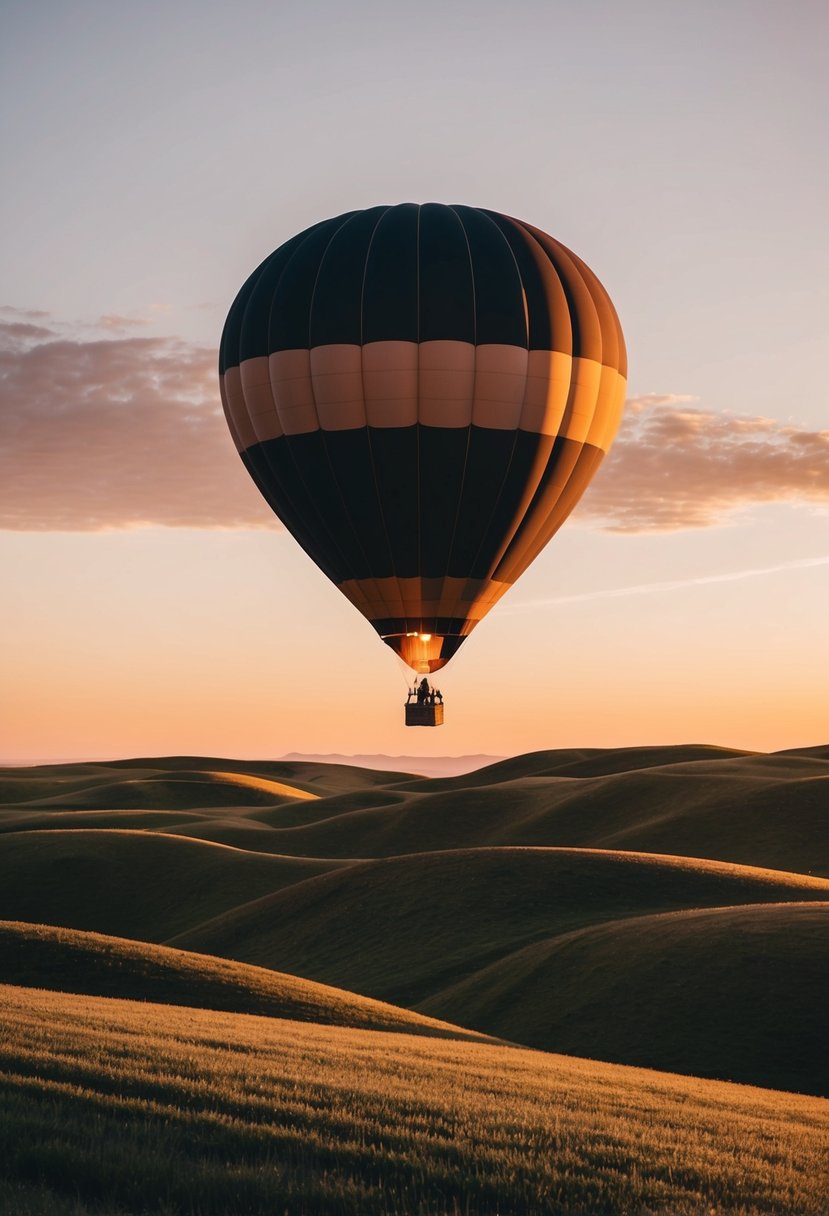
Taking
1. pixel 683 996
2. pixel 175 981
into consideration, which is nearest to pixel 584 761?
pixel 683 996

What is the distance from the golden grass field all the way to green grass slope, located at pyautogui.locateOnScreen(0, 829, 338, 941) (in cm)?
25

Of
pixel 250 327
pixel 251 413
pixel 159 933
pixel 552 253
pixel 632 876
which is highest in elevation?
pixel 552 253

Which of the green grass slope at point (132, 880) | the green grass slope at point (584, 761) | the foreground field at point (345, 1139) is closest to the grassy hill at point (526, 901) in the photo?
the green grass slope at point (132, 880)

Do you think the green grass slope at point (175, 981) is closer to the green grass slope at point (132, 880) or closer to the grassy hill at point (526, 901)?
the grassy hill at point (526, 901)

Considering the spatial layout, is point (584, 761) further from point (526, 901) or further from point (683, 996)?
point (683, 996)

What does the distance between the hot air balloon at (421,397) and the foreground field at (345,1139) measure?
31991 millimetres

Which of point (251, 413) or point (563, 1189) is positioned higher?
point (251, 413)

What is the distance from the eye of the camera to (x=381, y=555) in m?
51.4

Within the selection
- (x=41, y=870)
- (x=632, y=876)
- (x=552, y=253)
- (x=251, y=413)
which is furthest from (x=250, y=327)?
(x=41, y=870)

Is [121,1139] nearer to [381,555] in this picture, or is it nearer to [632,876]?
[381,555]

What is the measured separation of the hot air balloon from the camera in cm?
4894

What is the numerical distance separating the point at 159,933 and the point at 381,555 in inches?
1062

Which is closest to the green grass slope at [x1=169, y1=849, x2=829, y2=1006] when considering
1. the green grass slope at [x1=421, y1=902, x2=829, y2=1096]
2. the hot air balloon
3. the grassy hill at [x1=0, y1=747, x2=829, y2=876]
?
the green grass slope at [x1=421, y1=902, x2=829, y2=1096]

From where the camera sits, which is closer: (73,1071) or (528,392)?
(73,1071)
